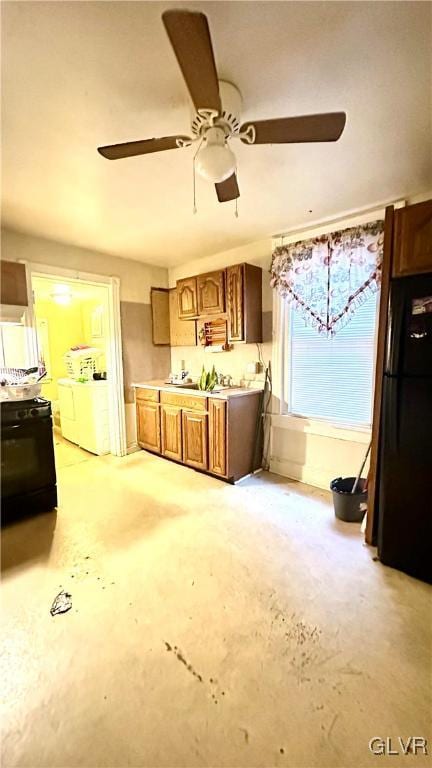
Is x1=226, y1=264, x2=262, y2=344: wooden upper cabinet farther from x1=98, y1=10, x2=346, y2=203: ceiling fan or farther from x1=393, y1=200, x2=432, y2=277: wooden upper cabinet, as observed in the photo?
x1=98, y1=10, x2=346, y2=203: ceiling fan

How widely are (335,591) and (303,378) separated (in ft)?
6.06

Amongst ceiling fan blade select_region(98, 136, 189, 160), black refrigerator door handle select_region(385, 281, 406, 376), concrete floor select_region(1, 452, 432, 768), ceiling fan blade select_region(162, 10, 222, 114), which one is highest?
ceiling fan blade select_region(162, 10, 222, 114)

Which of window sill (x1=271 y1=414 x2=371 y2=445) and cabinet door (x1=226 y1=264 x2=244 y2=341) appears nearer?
window sill (x1=271 y1=414 x2=371 y2=445)

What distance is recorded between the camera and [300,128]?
1318mm

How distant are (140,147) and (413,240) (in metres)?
1.50

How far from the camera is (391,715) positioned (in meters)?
1.15

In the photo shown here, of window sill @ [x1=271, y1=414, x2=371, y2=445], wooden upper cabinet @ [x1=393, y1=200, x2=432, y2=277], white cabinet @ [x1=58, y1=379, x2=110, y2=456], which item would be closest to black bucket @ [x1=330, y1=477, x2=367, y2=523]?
window sill @ [x1=271, y1=414, x2=371, y2=445]

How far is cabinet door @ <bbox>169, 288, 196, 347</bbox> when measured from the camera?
3.94m

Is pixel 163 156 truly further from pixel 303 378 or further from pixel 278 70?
pixel 303 378

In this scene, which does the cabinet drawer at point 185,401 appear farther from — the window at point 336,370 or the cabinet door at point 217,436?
the window at point 336,370

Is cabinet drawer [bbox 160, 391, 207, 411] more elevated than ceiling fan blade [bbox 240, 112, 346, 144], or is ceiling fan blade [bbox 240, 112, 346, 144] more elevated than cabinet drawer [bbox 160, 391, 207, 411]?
ceiling fan blade [bbox 240, 112, 346, 144]

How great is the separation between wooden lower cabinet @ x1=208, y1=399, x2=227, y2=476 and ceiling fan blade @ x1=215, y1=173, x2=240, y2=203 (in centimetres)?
173

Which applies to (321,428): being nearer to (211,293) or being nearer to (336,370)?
(336,370)

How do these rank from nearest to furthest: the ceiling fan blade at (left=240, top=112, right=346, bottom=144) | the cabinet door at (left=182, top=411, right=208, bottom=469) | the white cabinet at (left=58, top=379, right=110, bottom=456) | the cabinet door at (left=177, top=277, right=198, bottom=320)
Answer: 1. the ceiling fan blade at (left=240, top=112, right=346, bottom=144)
2. the cabinet door at (left=182, top=411, right=208, bottom=469)
3. the cabinet door at (left=177, top=277, right=198, bottom=320)
4. the white cabinet at (left=58, top=379, right=110, bottom=456)
